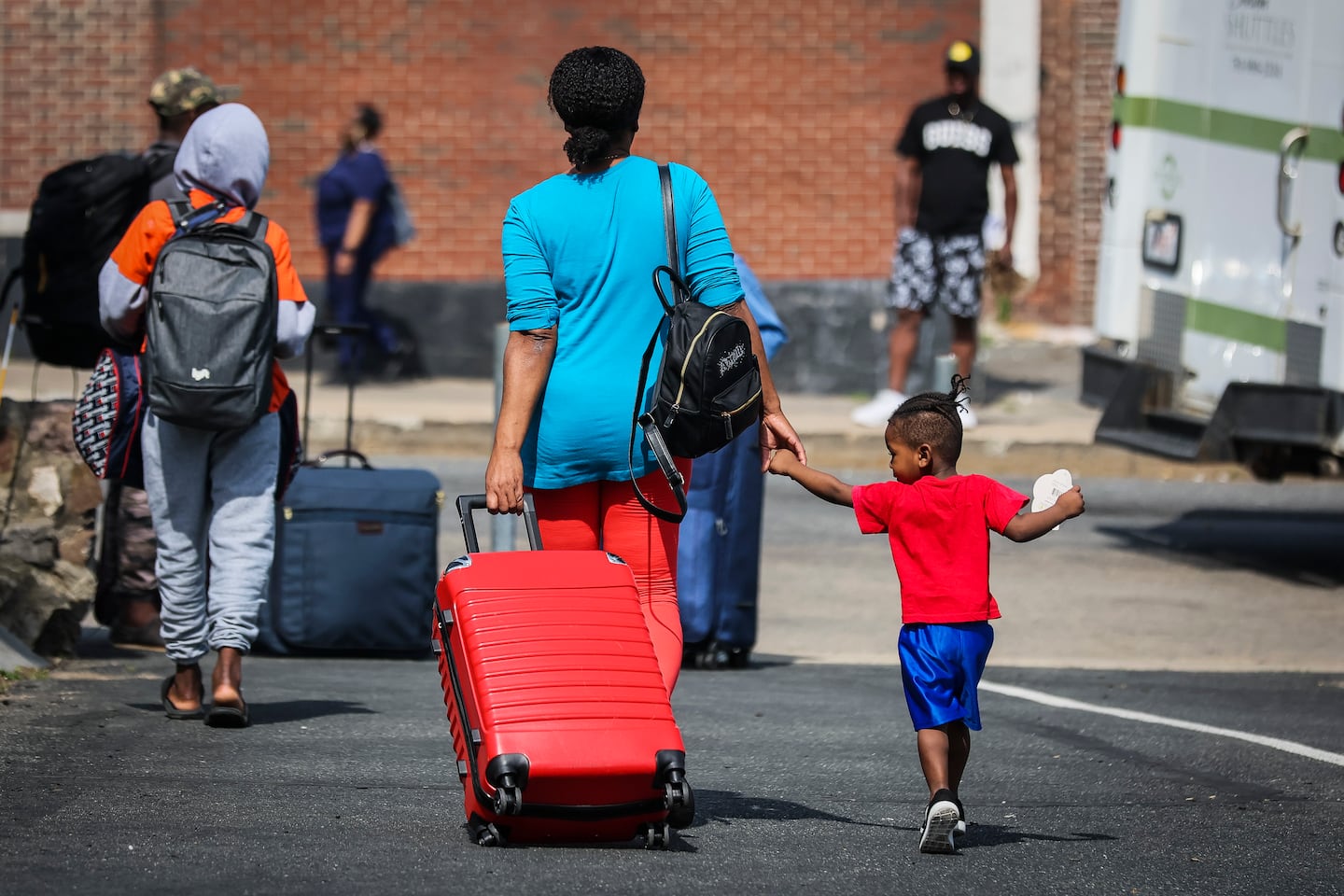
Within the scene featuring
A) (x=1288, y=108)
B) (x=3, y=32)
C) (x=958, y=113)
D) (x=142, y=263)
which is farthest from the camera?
(x=3, y=32)

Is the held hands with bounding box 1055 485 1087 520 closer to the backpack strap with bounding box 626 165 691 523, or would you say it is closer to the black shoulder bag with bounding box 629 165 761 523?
the black shoulder bag with bounding box 629 165 761 523

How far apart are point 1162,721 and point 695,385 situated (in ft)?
9.41

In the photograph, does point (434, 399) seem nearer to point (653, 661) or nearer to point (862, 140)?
point (862, 140)

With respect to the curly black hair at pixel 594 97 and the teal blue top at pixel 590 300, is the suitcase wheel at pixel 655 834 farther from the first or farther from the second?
the curly black hair at pixel 594 97

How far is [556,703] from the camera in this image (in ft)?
13.2

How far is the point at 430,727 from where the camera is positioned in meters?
5.63

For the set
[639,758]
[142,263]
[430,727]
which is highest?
[142,263]

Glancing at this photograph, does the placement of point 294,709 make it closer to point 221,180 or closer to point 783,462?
point 221,180

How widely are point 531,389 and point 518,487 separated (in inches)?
8.8

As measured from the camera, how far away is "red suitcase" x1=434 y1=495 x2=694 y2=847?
3.98 meters

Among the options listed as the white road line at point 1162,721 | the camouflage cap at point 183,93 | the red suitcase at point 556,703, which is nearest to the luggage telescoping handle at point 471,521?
the red suitcase at point 556,703

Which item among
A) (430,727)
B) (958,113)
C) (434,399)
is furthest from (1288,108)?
(434,399)

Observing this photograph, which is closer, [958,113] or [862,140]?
[958,113]

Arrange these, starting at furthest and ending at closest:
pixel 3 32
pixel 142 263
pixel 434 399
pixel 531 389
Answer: pixel 3 32
pixel 434 399
pixel 142 263
pixel 531 389
